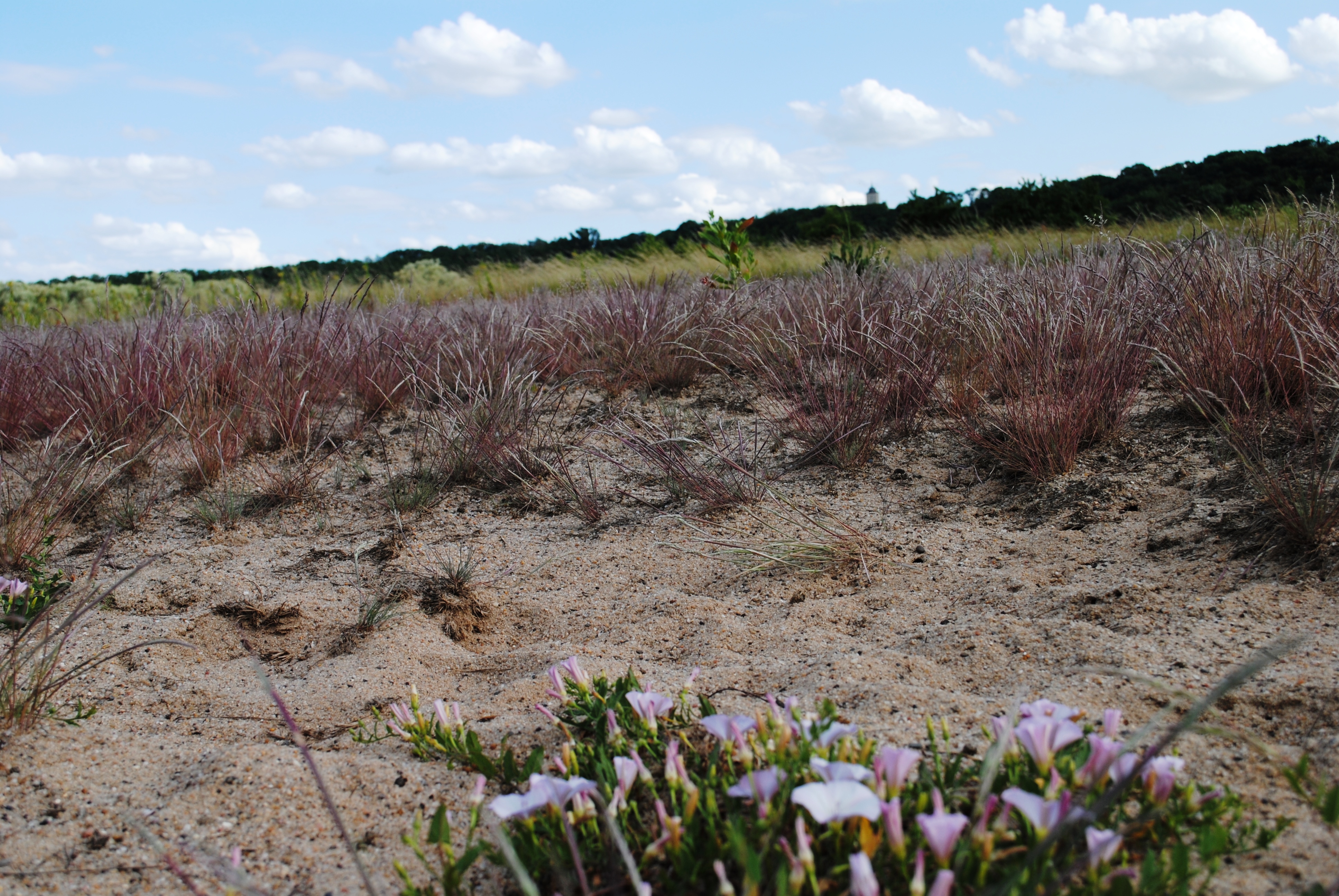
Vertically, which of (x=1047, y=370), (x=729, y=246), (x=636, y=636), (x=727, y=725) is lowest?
(x=636, y=636)

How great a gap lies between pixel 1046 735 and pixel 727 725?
0.44m

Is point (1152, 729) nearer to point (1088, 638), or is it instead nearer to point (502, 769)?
point (1088, 638)

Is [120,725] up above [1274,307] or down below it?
below

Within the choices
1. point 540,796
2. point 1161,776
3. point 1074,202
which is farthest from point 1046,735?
point 1074,202

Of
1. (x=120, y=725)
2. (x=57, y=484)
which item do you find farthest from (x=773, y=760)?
(x=57, y=484)

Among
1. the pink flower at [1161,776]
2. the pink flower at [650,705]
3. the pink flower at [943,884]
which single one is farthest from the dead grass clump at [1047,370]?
the pink flower at [943,884]

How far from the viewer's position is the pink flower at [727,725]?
1197 millimetres

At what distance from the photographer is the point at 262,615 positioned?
2.45 metres

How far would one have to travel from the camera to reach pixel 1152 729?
1.43 m

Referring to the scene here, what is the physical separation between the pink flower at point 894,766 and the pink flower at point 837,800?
3.4 inches

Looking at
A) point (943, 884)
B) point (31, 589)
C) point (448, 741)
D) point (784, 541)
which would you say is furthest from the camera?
point (784, 541)

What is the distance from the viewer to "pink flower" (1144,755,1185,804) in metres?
1.09

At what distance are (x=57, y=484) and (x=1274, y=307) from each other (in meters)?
4.47

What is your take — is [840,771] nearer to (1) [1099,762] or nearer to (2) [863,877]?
(2) [863,877]
